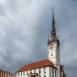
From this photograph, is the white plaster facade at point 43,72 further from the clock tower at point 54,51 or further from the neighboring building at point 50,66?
the clock tower at point 54,51

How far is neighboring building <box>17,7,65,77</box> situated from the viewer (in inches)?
1770

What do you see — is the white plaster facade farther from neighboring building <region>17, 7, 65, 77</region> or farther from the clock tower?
the clock tower

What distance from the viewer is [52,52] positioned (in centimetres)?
5169

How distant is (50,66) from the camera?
44.5 metres

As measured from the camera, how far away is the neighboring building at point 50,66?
45.0 metres

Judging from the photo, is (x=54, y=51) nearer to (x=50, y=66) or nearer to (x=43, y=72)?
(x=50, y=66)

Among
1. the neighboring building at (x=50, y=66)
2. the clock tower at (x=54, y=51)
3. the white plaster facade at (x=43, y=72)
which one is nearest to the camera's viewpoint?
the white plaster facade at (x=43, y=72)

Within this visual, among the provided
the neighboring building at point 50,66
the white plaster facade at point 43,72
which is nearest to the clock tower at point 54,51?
the neighboring building at point 50,66

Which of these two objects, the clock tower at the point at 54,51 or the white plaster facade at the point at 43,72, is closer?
the white plaster facade at the point at 43,72

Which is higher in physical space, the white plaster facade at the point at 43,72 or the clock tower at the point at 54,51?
the clock tower at the point at 54,51

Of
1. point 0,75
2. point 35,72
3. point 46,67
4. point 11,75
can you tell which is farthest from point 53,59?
point 11,75

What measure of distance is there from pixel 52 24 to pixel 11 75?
7877cm

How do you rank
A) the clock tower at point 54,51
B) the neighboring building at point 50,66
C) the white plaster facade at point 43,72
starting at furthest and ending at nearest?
the clock tower at point 54,51, the neighboring building at point 50,66, the white plaster facade at point 43,72

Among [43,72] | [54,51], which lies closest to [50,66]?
[43,72]
